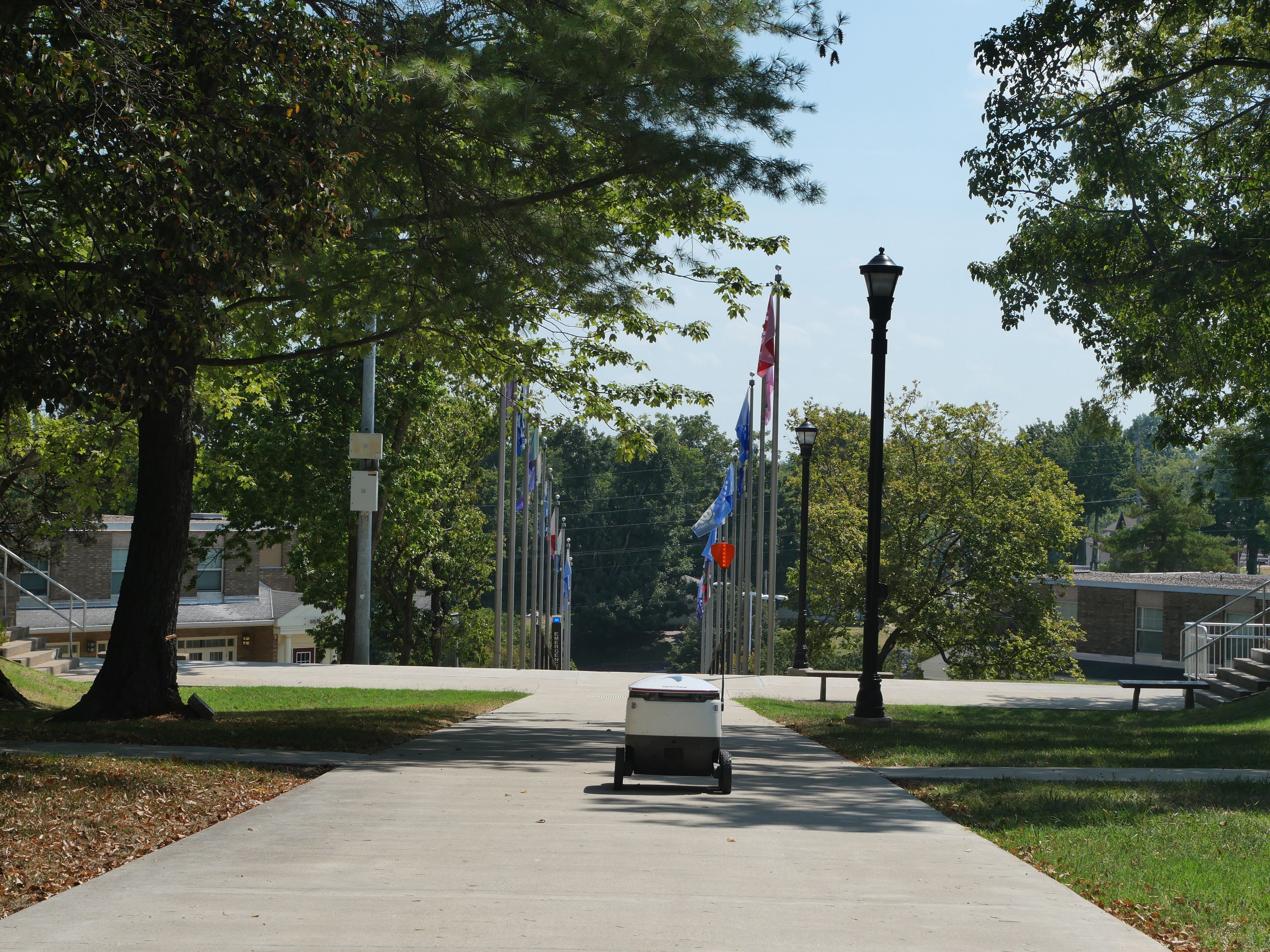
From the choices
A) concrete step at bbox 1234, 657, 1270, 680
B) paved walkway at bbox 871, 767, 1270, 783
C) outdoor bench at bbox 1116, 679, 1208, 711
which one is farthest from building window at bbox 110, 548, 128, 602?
paved walkway at bbox 871, 767, 1270, 783

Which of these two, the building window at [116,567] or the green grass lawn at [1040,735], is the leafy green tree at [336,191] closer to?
the green grass lawn at [1040,735]

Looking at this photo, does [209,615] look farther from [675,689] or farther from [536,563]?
[675,689]

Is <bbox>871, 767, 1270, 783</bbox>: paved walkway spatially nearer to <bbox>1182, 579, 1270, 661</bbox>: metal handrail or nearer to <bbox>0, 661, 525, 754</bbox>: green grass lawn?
<bbox>0, 661, 525, 754</bbox>: green grass lawn

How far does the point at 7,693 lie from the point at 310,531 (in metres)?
17.4

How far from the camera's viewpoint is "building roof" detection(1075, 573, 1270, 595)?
4338 cm

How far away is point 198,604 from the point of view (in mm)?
44406

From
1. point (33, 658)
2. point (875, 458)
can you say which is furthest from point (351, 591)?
point (875, 458)

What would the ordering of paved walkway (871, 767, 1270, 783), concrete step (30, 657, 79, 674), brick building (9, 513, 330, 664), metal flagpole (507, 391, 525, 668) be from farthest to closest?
brick building (9, 513, 330, 664) < metal flagpole (507, 391, 525, 668) < concrete step (30, 657, 79, 674) < paved walkway (871, 767, 1270, 783)

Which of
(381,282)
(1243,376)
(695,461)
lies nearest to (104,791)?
(381,282)

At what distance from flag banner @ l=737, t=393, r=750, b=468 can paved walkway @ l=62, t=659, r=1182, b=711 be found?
957cm

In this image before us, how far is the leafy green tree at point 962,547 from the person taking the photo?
41156 millimetres

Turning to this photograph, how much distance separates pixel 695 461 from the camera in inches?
4427

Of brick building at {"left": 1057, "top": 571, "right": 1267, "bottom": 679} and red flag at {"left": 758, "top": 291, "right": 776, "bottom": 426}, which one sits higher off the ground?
red flag at {"left": 758, "top": 291, "right": 776, "bottom": 426}

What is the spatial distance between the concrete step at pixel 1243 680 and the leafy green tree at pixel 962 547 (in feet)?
59.0
